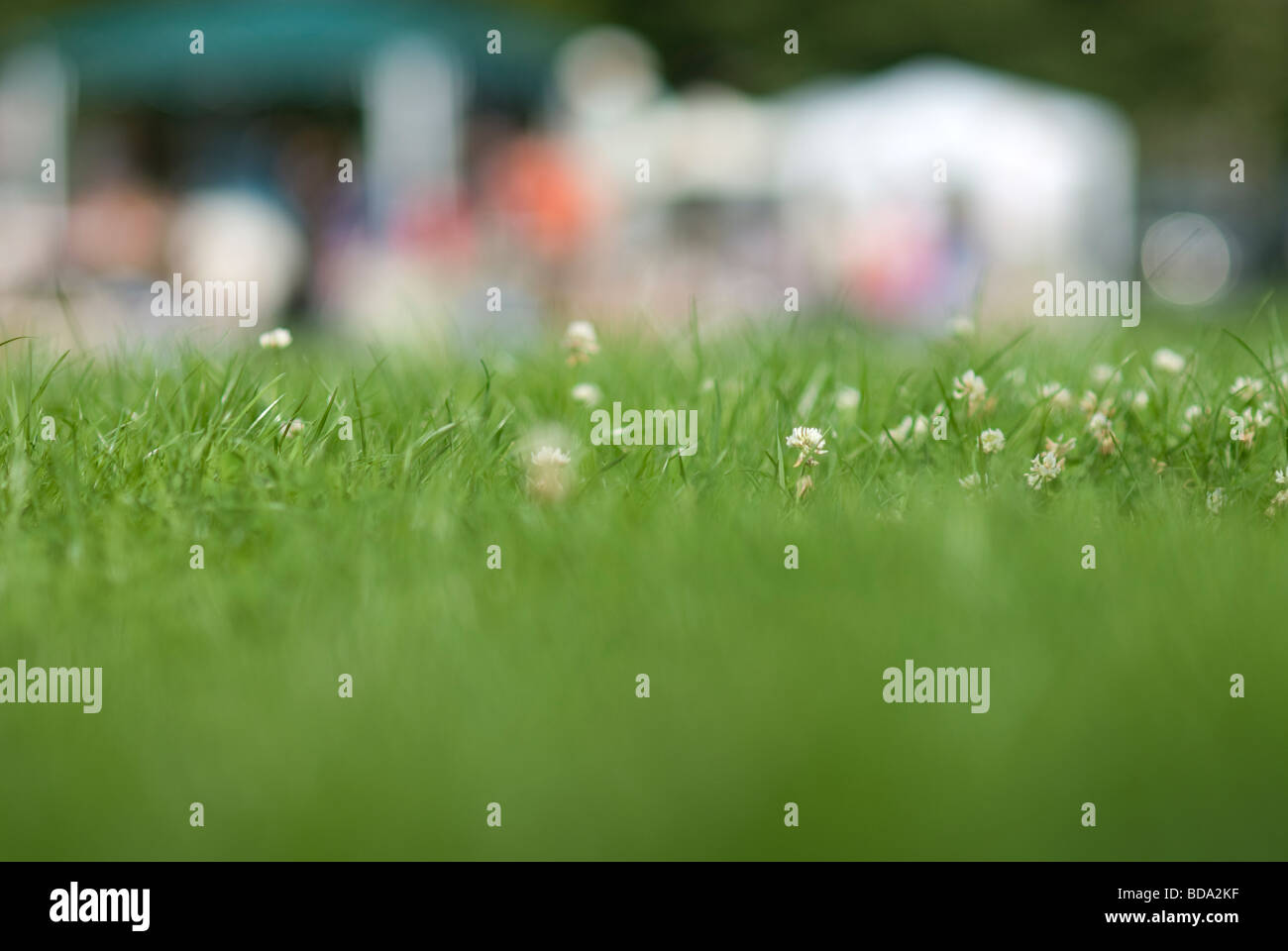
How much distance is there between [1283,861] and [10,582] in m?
2.14

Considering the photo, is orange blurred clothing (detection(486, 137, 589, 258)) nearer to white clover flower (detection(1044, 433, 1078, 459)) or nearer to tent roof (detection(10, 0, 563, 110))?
tent roof (detection(10, 0, 563, 110))

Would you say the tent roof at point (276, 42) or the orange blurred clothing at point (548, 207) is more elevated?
the tent roof at point (276, 42)

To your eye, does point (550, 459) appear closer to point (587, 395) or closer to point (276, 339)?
point (587, 395)

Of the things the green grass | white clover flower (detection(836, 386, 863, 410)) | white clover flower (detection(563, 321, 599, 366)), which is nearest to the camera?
the green grass

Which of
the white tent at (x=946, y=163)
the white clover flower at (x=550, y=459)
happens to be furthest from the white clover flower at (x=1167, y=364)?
the white tent at (x=946, y=163)

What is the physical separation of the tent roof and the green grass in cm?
1568

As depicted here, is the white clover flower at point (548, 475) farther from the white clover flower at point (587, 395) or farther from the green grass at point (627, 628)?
the white clover flower at point (587, 395)

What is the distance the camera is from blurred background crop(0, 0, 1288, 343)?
725 inches

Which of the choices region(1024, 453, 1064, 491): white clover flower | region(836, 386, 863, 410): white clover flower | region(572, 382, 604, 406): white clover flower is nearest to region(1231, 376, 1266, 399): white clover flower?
region(1024, 453, 1064, 491): white clover flower

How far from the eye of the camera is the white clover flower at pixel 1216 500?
3262 mm

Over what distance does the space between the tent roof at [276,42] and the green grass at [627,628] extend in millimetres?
15676

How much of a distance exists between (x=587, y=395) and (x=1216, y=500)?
153 cm

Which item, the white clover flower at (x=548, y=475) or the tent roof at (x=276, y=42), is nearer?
the white clover flower at (x=548, y=475)

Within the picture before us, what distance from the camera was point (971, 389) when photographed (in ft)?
12.3
